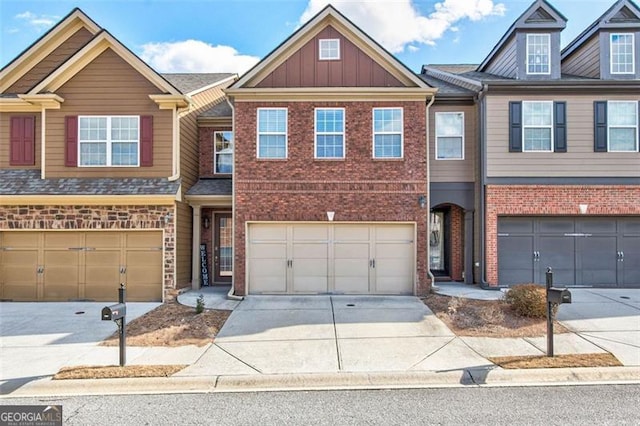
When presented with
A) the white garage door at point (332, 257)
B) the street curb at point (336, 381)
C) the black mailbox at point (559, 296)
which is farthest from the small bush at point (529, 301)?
the white garage door at point (332, 257)

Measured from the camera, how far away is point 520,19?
1248 cm

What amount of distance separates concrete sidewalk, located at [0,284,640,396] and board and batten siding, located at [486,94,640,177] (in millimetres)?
4027

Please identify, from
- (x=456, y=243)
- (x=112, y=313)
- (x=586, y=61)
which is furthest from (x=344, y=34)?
(x=112, y=313)

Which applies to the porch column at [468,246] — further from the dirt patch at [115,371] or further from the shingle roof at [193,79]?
the shingle roof at [193,79]

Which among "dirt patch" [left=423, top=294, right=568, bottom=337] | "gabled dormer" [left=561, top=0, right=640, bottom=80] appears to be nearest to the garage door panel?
"dirt patch" [left=423, top=294, right=568, bottom=337]

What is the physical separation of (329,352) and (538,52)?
1173 cm

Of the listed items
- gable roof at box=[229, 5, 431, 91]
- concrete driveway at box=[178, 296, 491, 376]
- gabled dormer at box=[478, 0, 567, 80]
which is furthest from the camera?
gabled dormer at box=[478, 0, 567, 80]

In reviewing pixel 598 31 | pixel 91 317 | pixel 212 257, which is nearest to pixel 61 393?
pixel 91 317

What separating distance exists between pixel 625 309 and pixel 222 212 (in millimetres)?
11753

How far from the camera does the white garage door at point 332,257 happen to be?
38.0 ft

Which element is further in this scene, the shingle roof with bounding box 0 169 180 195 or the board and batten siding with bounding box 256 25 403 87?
the board and batten siding with bounding box 256 25 403 87

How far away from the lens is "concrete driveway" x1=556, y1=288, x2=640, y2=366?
23.0ft

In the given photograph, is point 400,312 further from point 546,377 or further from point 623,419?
point 623,419

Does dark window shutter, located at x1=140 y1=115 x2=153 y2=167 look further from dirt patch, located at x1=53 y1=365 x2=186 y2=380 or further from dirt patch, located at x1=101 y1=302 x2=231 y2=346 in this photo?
dirt patch, located at x1=53 y1=365 x2=186 y2=380
